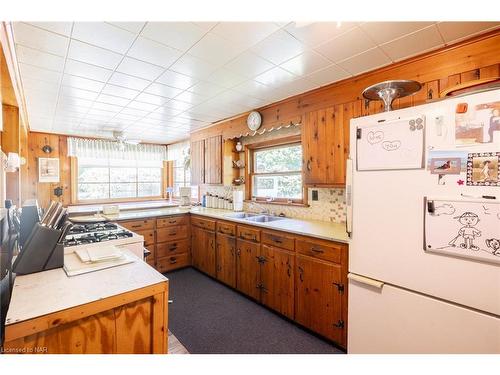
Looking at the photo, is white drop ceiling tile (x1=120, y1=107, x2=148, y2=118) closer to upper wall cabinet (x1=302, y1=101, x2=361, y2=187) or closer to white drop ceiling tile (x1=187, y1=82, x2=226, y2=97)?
white drop ceiling tile (x1=187, y1=82, x2=226, y2=97)

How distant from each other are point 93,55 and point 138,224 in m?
2.19

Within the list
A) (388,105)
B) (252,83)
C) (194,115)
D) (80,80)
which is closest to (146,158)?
(194,115)

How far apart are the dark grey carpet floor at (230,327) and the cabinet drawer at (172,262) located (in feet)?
1.99

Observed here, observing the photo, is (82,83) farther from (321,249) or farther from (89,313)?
A: (321,249)

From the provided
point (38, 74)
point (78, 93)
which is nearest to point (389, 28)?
point (38, 74)

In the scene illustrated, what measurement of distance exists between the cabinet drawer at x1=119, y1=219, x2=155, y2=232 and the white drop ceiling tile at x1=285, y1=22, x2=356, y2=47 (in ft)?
9.71

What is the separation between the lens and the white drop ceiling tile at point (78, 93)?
2484mm

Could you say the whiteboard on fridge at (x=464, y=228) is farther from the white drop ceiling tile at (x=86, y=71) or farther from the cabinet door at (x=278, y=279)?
the white drop ceiling tile at (x=86, y=71)

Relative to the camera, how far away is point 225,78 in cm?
227

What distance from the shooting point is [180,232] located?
369cm

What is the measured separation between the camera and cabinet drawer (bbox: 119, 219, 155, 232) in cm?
326

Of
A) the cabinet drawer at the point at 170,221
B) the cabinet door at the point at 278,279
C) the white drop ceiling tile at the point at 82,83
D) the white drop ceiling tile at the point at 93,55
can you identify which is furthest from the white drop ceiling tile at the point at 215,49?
the cabinet drawer at the point at 170,221
